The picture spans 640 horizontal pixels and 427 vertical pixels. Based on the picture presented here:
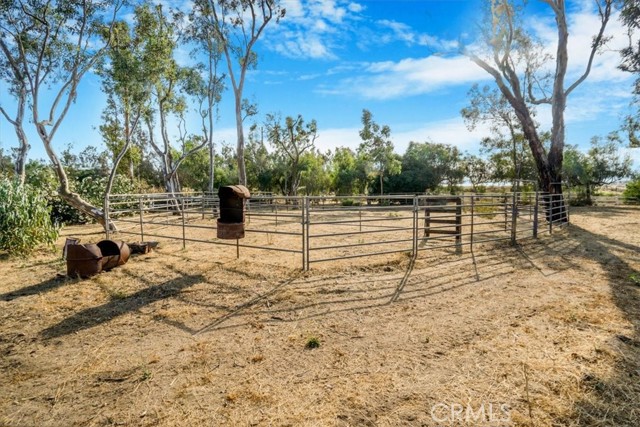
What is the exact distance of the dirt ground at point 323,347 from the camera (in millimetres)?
2262

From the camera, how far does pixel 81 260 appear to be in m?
5.45

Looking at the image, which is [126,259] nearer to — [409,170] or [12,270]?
[12,270]

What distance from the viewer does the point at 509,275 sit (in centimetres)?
546

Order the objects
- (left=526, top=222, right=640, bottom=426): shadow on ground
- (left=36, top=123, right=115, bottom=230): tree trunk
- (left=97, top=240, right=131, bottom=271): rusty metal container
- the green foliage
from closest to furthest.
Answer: (left=526, top=222, right=640, bottom=426): shadow on ground, (left=97, top=240, right=131, bottom=271): rusty metal container, (left=36, top=123, right=115, bottom=230): tree trunk, the green foliage

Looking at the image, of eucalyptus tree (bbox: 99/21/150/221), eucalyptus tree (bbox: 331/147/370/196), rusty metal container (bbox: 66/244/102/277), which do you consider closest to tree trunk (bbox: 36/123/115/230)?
eucalyptus tree (bbox: 99/21/150/221)

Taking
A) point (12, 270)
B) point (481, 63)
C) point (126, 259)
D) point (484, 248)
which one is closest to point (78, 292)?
point (126, 259)

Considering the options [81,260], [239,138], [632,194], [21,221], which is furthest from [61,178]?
[632,194]

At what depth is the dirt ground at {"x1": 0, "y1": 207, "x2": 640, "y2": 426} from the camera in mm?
2262

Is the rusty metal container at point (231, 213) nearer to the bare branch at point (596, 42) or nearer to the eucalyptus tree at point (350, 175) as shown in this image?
the bare branch at point (596, 42)

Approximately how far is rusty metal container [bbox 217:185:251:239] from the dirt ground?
0.78 metres

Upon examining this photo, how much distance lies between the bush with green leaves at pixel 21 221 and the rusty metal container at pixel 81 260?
2.90m

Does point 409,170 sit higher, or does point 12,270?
point 409,170

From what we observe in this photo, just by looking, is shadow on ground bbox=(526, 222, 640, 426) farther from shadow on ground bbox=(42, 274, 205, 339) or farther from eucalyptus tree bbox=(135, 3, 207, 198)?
eucalyptus tree bbox=(135, 3, 207, 198)

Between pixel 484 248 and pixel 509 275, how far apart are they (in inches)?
87.9
